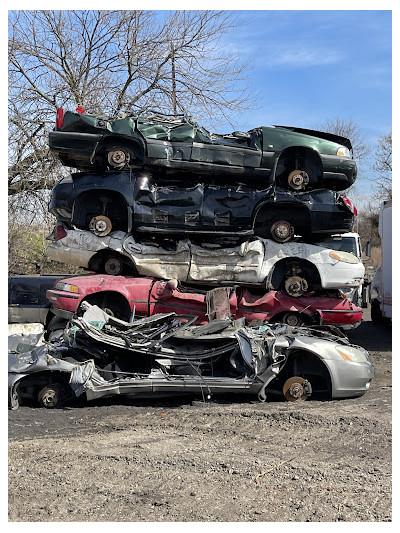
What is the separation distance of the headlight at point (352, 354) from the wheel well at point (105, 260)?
143 inches

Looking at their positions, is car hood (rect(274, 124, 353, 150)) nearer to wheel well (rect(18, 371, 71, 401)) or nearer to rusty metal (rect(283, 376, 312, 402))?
rusty metal (rect(283, 376, 312, 402))

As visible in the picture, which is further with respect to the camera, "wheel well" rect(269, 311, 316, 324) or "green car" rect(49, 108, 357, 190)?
"wheel well" rect(269, 311, 316, 324)

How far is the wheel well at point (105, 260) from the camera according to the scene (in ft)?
29.5

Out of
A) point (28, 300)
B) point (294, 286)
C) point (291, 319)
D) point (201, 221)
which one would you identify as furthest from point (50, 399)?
point (28, 300)

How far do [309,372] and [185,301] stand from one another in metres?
2.43

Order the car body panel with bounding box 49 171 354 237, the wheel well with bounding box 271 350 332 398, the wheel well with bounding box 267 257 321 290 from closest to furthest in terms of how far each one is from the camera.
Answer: the wheel well with bounding box 271 350 332 398 → the car body panel with bounding box 49 171 354 237 → the wheel well with bounding box 267 257 321 290

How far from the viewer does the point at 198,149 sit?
856cm

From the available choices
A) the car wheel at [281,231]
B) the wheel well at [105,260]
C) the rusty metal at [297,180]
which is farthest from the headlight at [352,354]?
the wheel well at [105,260]

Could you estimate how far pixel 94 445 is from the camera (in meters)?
5.36

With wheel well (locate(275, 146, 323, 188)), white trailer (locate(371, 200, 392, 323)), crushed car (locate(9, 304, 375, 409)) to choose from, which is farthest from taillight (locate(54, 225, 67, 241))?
white trailer (locate(371, 200, 392, 323))

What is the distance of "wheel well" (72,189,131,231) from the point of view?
884 centimetres

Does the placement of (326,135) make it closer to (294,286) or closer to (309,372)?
(294,286)

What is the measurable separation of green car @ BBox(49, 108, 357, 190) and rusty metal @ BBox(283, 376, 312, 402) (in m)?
3.35

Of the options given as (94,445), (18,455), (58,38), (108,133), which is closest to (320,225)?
(108,133)
